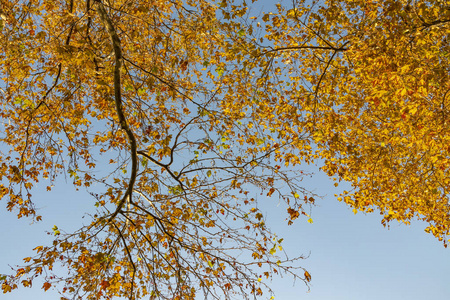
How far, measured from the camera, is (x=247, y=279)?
19.1ft

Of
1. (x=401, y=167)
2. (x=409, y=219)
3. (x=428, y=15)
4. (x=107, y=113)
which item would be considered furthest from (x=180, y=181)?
(x=409, y=219)

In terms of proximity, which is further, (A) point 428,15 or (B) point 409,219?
(B) point 409,219

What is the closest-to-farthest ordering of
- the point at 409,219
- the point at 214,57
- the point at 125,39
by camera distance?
the point at 125,39, the point at 214,57, the point at 409,219

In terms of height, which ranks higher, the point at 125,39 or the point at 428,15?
the point at 125,39

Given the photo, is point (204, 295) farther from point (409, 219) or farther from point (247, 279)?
point (409, 219)

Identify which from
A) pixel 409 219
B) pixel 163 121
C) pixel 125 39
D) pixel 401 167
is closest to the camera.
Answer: pixel 163 121

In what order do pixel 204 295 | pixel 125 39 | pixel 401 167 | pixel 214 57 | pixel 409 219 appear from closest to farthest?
pixel 204 295, pixel 125 39, pixel 214 57, pixel 401 167, pixel 409 219

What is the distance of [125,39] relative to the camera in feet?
27.1

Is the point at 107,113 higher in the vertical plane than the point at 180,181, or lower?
higher

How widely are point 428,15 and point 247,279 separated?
611 cm

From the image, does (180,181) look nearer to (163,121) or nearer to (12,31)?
(163,121)

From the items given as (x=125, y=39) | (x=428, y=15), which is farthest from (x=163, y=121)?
(x=428, y=15)

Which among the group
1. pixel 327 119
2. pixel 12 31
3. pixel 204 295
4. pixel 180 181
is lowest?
pixel 204 295

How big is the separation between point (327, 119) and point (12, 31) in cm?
716
